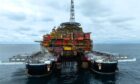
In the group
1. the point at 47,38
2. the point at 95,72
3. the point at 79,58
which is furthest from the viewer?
the point at 47,38

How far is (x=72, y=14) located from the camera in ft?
250

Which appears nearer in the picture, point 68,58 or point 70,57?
point 70,57

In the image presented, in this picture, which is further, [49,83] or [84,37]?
[84,37]

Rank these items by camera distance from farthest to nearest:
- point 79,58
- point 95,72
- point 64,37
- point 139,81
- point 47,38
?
point 47,38
point 64,37
point 79,58
point 95,72
point 139,81

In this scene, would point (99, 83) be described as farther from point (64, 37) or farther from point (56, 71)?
point (64, 37)

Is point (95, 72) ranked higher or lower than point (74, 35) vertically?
lower

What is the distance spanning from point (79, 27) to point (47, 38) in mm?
14120

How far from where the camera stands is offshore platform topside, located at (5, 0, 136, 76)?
4931cm

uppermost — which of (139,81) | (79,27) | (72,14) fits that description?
(72,14)

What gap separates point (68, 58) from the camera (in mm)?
57438

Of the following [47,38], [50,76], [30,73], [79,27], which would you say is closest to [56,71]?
[50,76]

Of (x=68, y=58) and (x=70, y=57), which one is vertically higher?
(x=70, y=57)

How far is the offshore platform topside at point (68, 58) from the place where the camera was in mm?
49312

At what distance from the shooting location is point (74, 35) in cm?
6656
